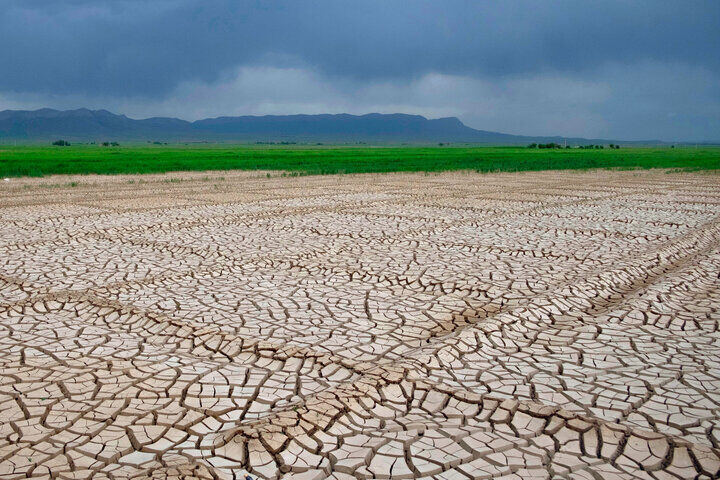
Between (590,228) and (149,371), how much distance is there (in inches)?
322

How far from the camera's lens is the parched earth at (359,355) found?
115 inches

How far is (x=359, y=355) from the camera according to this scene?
4188mm

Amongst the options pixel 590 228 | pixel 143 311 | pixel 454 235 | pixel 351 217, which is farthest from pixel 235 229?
pixel 590 228

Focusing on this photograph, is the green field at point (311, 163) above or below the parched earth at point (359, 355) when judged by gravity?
above

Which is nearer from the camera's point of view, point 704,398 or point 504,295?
point 704,398

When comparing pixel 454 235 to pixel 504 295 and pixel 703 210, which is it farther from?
pixel 703 210

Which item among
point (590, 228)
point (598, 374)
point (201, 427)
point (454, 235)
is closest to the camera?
point (201, 427)

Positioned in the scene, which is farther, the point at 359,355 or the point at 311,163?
the point at 311,163

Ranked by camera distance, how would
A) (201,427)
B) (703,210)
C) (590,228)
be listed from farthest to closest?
(703,210) → (590,228) → (201,427)

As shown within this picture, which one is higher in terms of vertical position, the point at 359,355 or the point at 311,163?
the point at 311,163

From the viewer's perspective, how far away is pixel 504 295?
577 cm

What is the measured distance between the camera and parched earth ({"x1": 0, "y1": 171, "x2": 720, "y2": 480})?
291 centimetres

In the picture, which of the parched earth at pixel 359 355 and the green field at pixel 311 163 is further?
the green field at pixel 311 163

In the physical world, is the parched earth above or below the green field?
below
